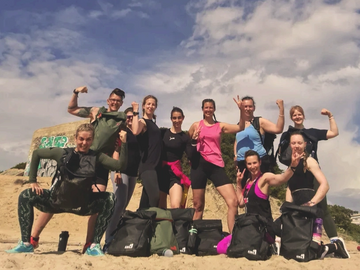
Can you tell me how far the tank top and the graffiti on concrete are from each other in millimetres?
18490

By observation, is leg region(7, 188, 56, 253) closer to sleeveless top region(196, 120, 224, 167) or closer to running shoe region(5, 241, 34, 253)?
running shoe region(5, 241, 34, 253)

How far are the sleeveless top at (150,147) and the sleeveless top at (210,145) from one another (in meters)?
0.69

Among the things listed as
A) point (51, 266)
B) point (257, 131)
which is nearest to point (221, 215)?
point (257, 131)

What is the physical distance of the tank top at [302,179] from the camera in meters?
4.76

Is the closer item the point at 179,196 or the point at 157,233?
the point at 157,233

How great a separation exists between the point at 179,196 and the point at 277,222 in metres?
1.47

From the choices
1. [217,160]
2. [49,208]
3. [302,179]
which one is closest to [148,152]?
[217,160]

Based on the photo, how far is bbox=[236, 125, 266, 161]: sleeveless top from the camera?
557 cm

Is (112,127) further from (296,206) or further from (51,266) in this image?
(296,206)

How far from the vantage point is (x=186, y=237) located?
16.3 feet

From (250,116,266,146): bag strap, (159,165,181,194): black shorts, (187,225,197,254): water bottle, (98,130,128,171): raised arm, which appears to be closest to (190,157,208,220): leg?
(159,165,181,194): black shorts

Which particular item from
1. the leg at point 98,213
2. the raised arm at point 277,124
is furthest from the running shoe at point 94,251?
the raised arm at point 277,124

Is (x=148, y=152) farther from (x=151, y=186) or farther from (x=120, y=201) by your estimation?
(x=120, y=201)

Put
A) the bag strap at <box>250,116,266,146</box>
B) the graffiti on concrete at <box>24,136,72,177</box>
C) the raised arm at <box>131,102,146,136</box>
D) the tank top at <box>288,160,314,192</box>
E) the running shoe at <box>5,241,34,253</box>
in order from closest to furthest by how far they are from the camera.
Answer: the running shoe at <box>5,241,34,253</box>, the tank top at <box>288,160,314,192</box>, the raised arm at <box>131,102,146,136</box>, the bag strap at <box>250,116,266,146</box>, the graffiti on concrete at <box>24,136,72,177</box>
